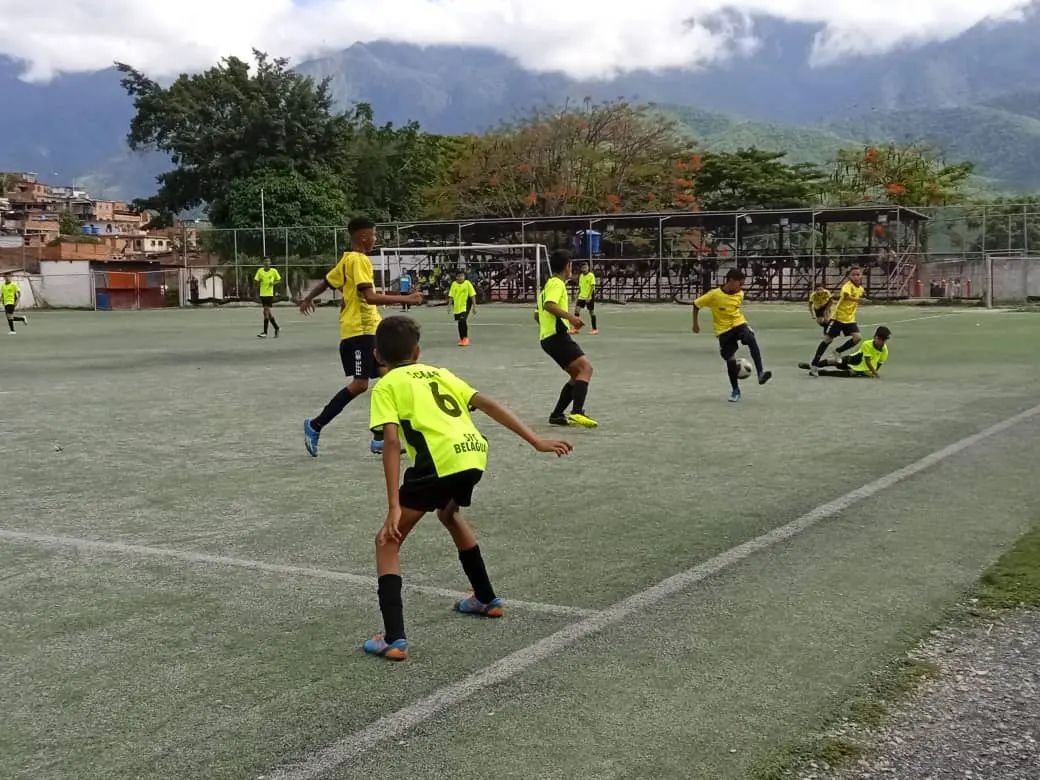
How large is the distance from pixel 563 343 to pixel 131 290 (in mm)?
44302

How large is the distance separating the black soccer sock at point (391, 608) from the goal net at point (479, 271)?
134 feet

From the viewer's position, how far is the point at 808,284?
140 ft

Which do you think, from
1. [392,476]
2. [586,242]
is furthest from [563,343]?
[586,242]

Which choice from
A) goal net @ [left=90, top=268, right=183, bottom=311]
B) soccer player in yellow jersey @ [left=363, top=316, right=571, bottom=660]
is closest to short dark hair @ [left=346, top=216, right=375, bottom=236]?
soccer player in yellow jersey @ [left=363, top=316, right=571, bottom=660]

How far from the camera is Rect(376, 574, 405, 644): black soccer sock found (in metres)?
4.34

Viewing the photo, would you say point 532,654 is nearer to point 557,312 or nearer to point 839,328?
point 557,312

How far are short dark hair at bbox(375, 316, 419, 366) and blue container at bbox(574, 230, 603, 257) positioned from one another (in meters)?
41.1

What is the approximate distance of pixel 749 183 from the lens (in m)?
58.4

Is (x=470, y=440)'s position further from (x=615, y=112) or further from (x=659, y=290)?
(x=615, y=112)

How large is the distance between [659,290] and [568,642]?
41891 millimetres

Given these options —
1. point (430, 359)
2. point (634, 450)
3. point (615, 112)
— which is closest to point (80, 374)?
point (430, 359)

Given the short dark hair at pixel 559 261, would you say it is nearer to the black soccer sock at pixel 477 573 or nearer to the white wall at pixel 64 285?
the black soccer sock at pixel 477 573

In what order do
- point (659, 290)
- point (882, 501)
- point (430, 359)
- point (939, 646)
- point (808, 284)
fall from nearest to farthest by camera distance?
point (939, 646)
point (882, 501)
point (430, 359)
point (808, 284)
point (659, 290)

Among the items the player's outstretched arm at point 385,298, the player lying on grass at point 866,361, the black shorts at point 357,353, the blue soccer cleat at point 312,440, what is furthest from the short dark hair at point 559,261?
the player lying on grass at point 866,361
